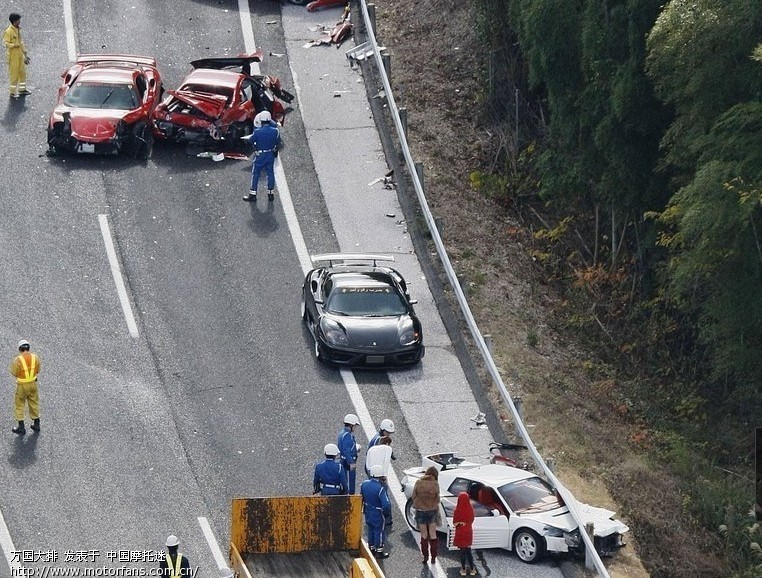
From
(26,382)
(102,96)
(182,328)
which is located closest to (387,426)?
(26,382)

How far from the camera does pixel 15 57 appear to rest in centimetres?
3153

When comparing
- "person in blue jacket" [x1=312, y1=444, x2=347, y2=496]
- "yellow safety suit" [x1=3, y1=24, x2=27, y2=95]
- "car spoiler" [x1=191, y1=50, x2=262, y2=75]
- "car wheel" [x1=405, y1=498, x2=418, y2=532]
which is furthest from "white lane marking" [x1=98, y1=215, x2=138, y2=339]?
"car wheel" [x1=405, y1=498, x2=418, y2=532]

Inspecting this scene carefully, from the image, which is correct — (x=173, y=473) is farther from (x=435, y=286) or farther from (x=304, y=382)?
(x=435, y=286)

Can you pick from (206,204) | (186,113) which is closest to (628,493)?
(206,204)

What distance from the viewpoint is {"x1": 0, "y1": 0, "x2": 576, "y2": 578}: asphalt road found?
2102cm

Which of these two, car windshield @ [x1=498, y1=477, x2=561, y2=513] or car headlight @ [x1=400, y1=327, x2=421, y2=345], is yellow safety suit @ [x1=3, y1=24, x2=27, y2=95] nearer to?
car headlight @ [x1=400, y1=327, x2=421, y2=345]

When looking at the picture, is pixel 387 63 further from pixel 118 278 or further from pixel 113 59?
pixel 118 278

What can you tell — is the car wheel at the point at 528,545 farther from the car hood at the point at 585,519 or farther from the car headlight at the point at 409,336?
the car headlight at the point at 409,336

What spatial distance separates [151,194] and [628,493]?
11.5 metres

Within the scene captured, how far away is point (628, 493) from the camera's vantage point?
2314 centimetres

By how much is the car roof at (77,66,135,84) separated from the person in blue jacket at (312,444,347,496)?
12.8 meters

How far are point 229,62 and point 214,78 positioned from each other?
1307 millimetres

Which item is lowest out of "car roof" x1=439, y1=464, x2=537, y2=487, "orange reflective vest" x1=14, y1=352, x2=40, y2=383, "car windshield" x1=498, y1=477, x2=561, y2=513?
"car windshield" x1=498, y1=477, x2=561, y2=513

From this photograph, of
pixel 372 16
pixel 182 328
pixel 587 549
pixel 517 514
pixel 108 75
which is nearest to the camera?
pixel 587 549
